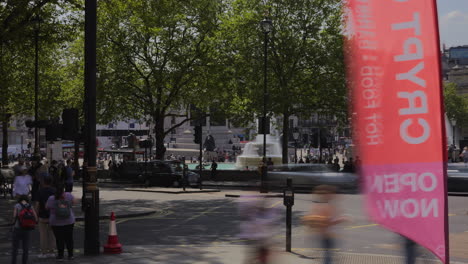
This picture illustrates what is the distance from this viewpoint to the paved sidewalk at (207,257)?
1185 centimetres

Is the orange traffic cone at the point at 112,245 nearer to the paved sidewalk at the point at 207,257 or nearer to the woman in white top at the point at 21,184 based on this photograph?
the paved sidewalk at the point at 207,257

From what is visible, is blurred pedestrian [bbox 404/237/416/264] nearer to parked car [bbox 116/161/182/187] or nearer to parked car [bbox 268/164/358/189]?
parked car [bbox 268/164/358/189]

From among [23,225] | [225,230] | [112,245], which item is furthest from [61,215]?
[225,230]

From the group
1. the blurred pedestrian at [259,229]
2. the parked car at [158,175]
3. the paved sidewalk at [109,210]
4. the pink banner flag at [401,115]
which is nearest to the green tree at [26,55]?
the paved sidewalk at [109,210]

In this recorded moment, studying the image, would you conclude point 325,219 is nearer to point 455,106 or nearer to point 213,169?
point 213,169

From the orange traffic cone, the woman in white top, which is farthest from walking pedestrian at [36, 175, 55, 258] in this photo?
the woman in white top

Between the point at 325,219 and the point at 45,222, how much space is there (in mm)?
5758

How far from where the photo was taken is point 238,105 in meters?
46.8

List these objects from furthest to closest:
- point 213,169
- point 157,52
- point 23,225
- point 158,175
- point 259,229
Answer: point 157,52 < point 213,169 < point 158,175 < point 23,225 < point 259,229

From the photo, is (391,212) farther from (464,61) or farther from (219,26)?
(464,61)

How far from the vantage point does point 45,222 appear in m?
12.6

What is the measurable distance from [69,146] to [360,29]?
116 metres

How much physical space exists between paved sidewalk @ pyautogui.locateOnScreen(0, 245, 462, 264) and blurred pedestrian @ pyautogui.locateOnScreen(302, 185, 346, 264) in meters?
1.68

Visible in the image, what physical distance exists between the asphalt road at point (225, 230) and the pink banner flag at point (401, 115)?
15.3 ft
